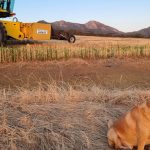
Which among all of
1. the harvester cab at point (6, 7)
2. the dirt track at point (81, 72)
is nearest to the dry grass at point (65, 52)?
the dirt track at point (81, 72)

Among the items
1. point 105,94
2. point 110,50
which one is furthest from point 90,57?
point 105,94

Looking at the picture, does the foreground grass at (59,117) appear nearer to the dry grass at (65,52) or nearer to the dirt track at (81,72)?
the dirt track at (81,72)

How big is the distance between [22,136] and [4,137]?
0.80 feet

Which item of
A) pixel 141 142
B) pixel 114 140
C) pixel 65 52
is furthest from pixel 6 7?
pixel 141 142

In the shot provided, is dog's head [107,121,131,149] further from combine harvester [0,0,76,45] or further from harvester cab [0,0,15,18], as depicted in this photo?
harvester cab [0,0,15,18]

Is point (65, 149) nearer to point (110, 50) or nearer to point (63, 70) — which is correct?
point (63, 70)

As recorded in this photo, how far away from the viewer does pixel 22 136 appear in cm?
548

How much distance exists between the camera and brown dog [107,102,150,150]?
5098 millimetres

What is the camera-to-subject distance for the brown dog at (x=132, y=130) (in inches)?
201

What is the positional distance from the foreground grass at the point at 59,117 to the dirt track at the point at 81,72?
5.68m

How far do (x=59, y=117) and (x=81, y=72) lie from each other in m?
10.2

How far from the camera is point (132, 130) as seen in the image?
17.2 feet

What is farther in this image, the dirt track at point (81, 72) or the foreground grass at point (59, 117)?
the dirt track at point (81, 72)

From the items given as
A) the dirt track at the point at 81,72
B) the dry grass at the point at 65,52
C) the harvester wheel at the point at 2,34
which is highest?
the harvester wheel at the point at 2,34
